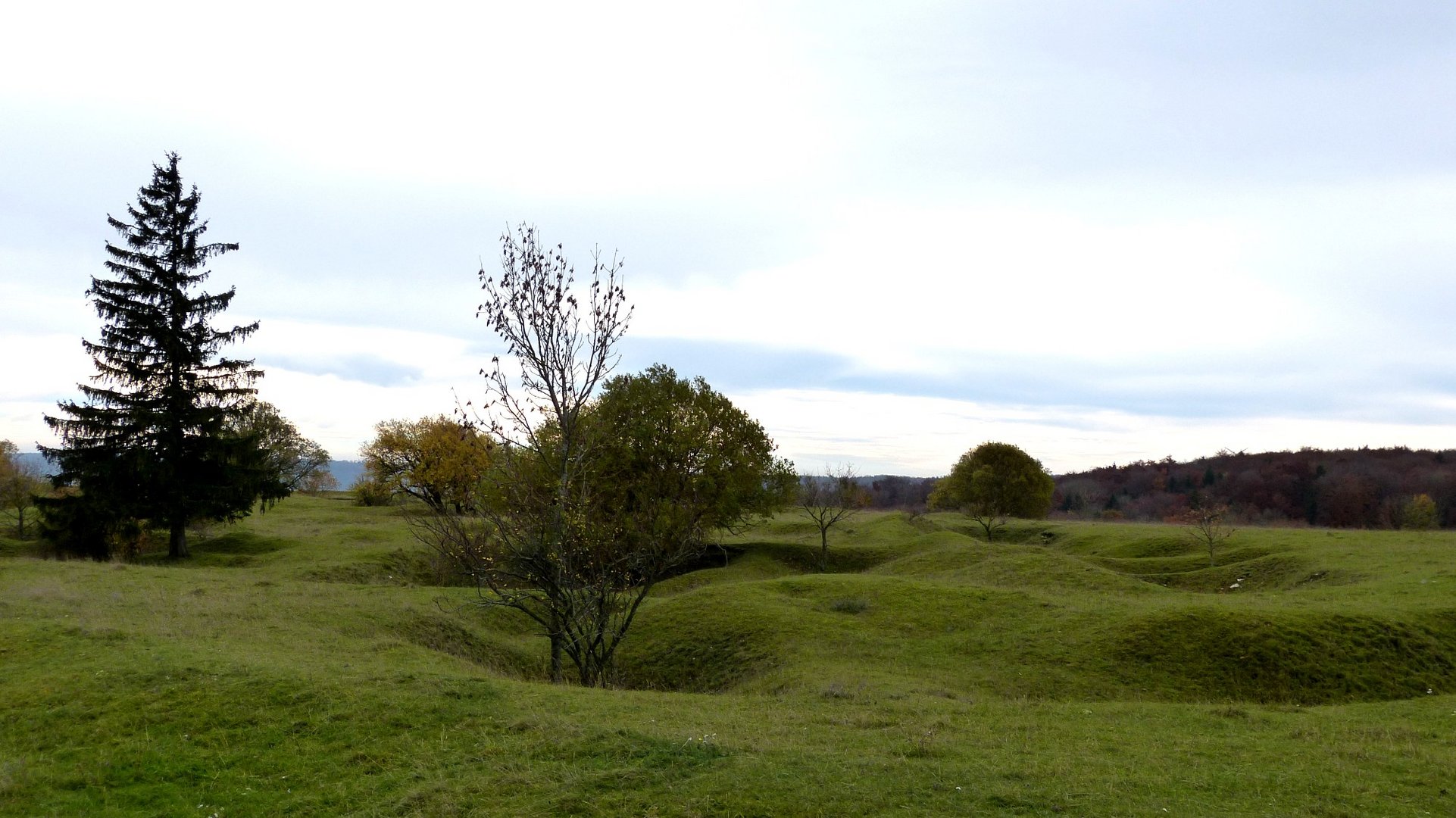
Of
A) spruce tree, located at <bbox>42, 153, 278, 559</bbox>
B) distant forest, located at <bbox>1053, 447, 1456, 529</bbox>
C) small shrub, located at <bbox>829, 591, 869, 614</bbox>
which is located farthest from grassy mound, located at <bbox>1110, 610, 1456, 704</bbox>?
distant forest, located at <bbox>1053, 447, 1456, 529</bbox>

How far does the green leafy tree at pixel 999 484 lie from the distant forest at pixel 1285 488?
104 ft

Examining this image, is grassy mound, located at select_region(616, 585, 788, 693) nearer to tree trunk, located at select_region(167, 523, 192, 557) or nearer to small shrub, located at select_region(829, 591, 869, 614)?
small shrub, located at select_region(829, 591, 869, 614)

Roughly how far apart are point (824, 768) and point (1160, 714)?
8.13 meters

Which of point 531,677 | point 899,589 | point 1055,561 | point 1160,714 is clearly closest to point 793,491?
point 1055,561

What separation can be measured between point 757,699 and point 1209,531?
3285 cm

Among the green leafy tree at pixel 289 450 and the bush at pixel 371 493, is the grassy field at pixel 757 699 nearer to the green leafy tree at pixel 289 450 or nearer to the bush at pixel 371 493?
the bush at pixel 371 493

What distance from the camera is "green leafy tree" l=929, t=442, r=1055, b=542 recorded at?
64.7m

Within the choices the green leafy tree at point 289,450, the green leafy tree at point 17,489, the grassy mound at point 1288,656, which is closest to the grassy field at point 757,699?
the grassy mound at point 1288,656

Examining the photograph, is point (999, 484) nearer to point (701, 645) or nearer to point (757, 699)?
point (701, 645)

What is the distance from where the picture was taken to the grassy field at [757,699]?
9.61 metres

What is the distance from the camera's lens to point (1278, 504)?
10906 cm

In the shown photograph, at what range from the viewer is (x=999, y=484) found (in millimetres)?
64812

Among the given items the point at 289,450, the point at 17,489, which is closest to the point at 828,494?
the point at 17,489

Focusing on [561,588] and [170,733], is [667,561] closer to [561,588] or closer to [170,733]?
[561,588]
